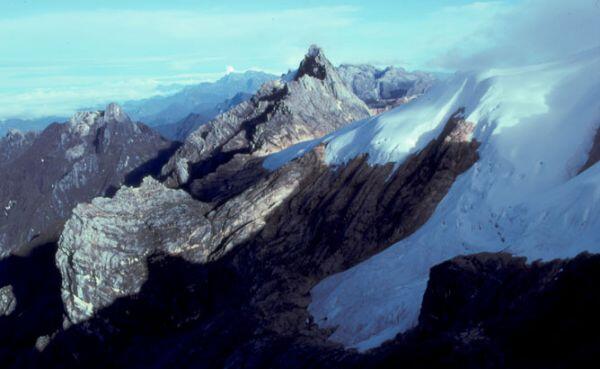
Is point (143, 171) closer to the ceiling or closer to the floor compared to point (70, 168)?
closer to the floor

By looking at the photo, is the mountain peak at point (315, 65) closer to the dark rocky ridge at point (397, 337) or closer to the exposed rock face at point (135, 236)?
the exposed rock face at point (135, 236)

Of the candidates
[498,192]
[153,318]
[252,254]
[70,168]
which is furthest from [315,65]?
[498,192]

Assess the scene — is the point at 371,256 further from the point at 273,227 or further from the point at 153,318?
the point at 153,318

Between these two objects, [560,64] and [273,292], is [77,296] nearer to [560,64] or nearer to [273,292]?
[273,292]

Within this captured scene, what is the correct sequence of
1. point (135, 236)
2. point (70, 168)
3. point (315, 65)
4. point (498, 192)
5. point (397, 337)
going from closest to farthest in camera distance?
point (397, 337) → point (498, 192) → point (135, 236) → point (315, 65) → point (70, 168)

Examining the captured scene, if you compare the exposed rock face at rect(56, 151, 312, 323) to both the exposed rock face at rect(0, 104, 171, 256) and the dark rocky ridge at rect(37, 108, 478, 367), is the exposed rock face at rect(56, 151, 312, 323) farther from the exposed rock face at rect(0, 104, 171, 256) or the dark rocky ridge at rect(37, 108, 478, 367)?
the exposed rock face at rect(0, 104, 171, 256)

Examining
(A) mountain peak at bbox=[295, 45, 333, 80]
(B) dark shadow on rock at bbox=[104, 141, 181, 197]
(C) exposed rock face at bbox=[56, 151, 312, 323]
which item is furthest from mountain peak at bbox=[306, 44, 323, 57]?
(C) exposed rock face at bbox=[56, 151, 312, 323]

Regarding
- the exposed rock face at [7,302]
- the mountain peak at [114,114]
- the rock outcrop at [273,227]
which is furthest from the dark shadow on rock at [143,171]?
the rock outcrop at [273,227]
